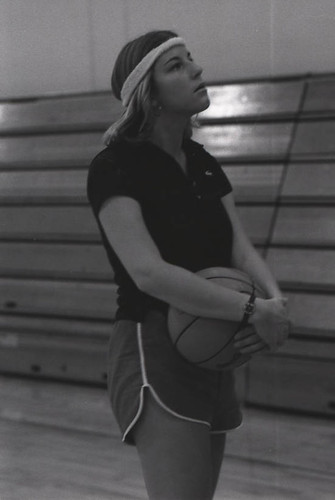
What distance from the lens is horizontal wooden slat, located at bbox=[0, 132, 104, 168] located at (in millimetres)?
5537

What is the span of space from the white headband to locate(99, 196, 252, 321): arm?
0.90 ft

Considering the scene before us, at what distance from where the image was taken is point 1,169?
5.79 metres

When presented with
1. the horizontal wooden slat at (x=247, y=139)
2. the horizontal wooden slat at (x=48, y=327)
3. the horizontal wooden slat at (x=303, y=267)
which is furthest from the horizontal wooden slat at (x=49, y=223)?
the horizontal wooden slat at (x=303, y=267)

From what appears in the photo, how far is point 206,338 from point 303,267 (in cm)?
288

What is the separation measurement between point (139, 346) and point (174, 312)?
108 mm

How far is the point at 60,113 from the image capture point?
18.7 ft

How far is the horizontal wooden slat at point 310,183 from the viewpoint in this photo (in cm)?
472

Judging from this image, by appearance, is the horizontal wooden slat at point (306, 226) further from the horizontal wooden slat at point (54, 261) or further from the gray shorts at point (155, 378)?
the gray shorts at point (155, 378)

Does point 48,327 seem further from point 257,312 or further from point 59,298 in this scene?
point 257,312

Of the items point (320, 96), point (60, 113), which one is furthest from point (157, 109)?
point (60, 113)

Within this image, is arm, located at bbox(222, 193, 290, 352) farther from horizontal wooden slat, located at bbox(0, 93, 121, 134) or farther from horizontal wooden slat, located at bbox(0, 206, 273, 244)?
horizontal wooden slat, located at bbox(0, 93, 121, 134)

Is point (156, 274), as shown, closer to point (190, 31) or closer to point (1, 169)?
point (190, 31)

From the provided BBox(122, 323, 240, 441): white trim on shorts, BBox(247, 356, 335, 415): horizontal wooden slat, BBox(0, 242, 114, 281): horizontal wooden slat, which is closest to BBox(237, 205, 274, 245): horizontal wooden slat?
BBox(247, 356, 335, 415): horizontal wooden slat

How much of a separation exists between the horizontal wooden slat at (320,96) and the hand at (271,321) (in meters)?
3.37
